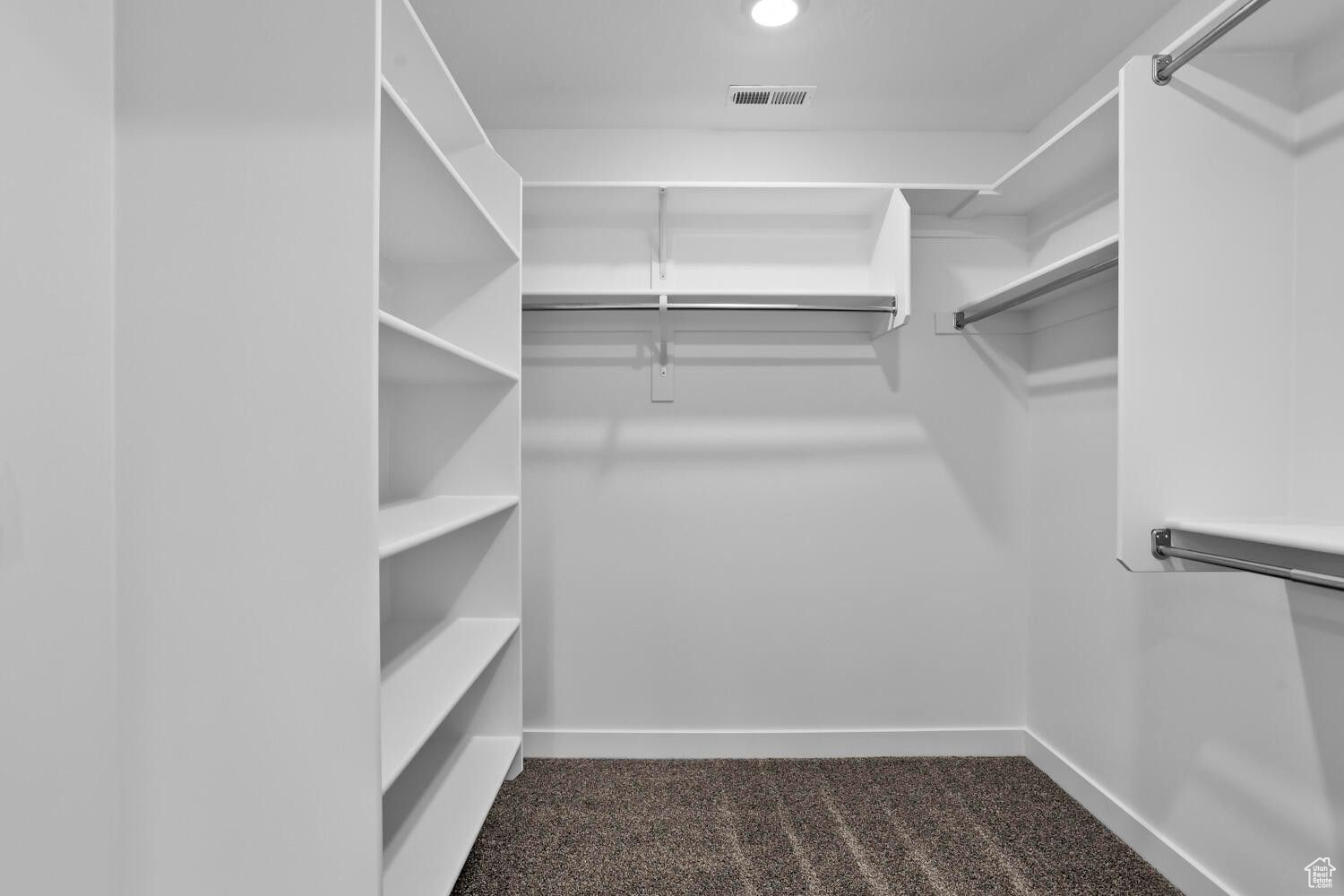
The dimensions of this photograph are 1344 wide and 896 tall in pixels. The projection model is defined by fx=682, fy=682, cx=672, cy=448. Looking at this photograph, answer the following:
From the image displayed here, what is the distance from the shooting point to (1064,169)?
211 centimetres

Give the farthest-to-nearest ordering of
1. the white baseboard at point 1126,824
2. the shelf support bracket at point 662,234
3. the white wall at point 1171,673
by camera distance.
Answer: the shelf support bracket at point 662,234
the white baseboard at point 1126,824
the white wall at point 1171,673

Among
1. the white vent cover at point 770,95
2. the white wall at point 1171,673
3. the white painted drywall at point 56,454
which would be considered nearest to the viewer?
the white painted drywall at point 56,454

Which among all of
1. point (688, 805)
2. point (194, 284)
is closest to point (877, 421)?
point (688, 805)

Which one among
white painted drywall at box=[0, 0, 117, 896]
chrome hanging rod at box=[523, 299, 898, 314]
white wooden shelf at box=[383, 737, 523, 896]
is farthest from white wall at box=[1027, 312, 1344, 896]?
white painted drywall at box=[0, 0, 117, 896]

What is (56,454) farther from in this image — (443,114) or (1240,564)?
(1240,564)

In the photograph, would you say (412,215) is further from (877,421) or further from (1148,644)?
(1148,644)

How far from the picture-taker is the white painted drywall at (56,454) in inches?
39.4

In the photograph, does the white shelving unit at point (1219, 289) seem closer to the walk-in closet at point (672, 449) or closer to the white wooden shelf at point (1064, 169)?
the walk-in closet at point (672, 449)

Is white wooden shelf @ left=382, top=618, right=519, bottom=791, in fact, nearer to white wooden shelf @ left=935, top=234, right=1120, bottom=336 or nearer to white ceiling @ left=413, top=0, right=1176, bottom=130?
white ceiling @ left=413, top=0, right=1176, bottom=130

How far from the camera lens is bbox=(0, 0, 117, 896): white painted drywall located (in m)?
1.00

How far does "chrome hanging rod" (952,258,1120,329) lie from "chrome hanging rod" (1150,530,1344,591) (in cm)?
65

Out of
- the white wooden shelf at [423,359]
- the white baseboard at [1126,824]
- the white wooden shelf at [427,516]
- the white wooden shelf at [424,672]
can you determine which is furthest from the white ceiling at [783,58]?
the white baseboard at [1126,824]

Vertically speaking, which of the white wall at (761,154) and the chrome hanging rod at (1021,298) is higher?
the white wall at (761,154)

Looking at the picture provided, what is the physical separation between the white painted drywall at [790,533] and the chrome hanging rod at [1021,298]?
0.38ft
